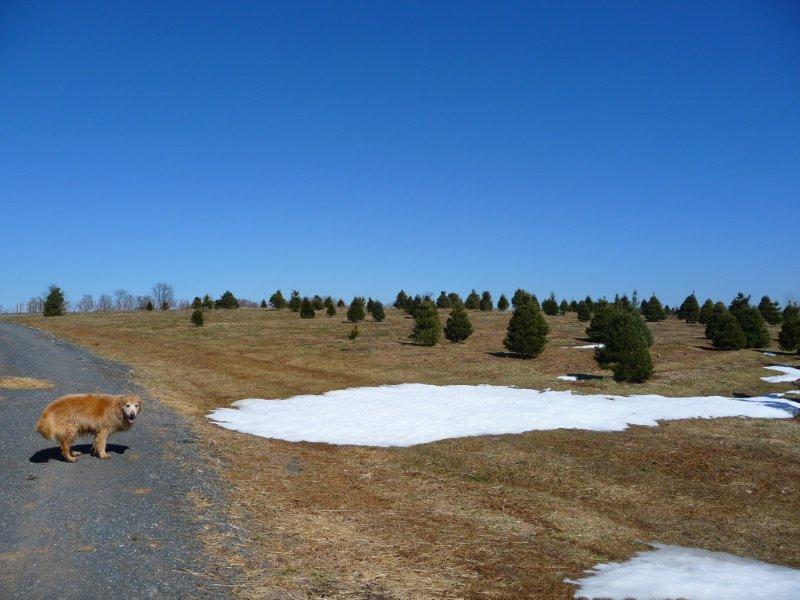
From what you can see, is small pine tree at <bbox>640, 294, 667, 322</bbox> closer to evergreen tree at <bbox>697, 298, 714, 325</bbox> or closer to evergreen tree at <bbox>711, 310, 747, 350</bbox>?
evergreen tree at <bbox>697, 298, 714, 325</bbox>

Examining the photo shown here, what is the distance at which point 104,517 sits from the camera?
6.90m

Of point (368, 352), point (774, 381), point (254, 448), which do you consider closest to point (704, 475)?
point (254, 448)

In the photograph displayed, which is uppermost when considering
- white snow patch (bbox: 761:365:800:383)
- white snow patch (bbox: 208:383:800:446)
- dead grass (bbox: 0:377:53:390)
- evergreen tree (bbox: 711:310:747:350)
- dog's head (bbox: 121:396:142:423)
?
evergreen tree (bbox: 711:310:747:350)

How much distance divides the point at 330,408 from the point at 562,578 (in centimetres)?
1263

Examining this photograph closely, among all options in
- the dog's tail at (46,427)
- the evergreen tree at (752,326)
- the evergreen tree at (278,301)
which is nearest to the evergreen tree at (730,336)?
the evergreen tree at (752,326)

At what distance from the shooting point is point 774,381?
1014 inches

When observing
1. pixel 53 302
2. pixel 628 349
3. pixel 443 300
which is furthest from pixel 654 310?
pixel 53 302

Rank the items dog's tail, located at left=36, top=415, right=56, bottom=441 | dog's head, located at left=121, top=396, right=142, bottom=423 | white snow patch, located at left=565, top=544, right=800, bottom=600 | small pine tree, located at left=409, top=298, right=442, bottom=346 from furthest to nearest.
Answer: small pine tree, located at left=409, top=298, right=442, bottom=346, dog's head, located at left=121, top=396, right=142, bottom=423, dog's tail, located at left=36, top=415, right=56, bottom=441, white snow patch, located at left=565, top=544, right=800, bottom=600

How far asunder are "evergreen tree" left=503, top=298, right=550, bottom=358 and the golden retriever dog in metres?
25.9

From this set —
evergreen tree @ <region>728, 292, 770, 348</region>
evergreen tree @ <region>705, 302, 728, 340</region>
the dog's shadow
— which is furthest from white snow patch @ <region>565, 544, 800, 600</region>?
evergreen tree @ <region>705, 302, 728, 340</region>

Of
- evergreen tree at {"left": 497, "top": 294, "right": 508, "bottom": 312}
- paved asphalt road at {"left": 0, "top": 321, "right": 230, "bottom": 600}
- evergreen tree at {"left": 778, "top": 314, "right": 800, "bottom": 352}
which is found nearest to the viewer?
paved asphalt road at {"left": 0, "top": 321, "right": 230, "bottom": 600}

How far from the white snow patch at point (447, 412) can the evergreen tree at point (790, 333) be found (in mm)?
19213

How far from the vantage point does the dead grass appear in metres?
16.5

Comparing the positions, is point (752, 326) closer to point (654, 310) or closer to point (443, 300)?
point (654, 310)
